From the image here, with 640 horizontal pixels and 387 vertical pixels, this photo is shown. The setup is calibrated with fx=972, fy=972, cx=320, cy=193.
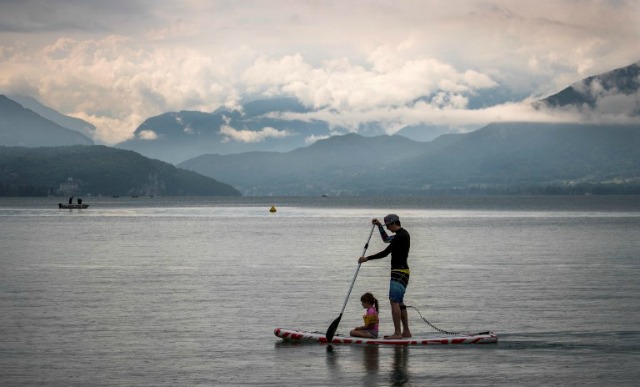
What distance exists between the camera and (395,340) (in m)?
26.4

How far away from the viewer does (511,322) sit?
31.3 meters

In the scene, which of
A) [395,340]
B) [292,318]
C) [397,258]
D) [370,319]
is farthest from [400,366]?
[292,318]

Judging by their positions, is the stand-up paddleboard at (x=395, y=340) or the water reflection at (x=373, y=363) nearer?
the water reflection at (x=373, y=363)

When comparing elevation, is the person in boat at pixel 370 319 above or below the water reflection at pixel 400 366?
above

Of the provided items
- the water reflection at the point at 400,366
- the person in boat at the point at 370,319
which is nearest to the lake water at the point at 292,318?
the water reflection at the point at 400,366

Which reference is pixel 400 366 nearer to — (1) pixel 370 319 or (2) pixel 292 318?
(1) pixel 370 319

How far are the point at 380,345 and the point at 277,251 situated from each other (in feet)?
155

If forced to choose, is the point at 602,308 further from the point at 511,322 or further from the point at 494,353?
the point at 494,353

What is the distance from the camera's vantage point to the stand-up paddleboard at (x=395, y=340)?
2639cm

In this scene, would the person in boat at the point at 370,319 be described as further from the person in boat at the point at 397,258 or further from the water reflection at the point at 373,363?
the person in boat at the point at 397,258

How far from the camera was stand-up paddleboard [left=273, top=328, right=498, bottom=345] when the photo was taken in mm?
26391

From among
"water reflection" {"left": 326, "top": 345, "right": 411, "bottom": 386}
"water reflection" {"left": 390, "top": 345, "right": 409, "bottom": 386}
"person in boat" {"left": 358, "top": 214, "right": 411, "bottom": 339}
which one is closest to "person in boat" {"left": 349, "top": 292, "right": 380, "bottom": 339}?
"water reflection" {"left": 326, "top": 345, "right": 411, "bottom": 386}

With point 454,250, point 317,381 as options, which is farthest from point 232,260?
point 317,381

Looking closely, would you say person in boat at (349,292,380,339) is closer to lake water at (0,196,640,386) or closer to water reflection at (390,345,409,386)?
lake water at (0,196,640,386)
